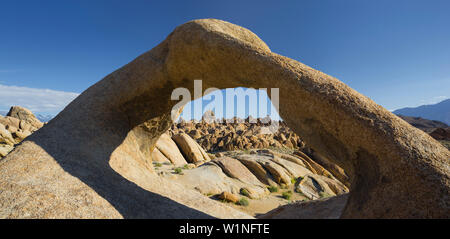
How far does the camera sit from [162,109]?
732 centimetres

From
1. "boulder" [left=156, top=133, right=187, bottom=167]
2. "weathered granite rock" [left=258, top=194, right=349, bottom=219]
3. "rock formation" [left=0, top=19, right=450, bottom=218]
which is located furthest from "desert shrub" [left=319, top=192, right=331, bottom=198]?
"rock formation" [left=0, top=19, right=450, bottom=218]

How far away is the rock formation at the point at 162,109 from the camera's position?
2912 millimetres

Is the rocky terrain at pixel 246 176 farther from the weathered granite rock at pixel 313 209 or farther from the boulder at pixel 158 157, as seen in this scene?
the weathered granite rock at pixel 313 209

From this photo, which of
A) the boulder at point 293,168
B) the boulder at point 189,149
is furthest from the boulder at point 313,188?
the boulder at point 189,149

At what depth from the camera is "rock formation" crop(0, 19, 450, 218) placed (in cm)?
291

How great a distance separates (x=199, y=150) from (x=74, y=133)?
17547mm

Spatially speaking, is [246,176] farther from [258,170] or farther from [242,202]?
[242,202]

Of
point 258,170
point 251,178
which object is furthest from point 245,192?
point 258,170

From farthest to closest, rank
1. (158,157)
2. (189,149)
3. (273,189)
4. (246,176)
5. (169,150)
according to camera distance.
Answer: (189,149) → (169,150) → (158,157) → (246,176) → (273,189)

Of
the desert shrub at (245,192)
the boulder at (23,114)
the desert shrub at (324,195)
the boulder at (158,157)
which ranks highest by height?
the boulder at (23,114)

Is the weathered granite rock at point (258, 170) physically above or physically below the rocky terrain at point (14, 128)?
below

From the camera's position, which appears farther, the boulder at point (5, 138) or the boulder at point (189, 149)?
the boulder at point (5, 138)

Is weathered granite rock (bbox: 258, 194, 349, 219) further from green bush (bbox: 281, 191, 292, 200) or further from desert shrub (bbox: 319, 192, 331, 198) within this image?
desert shrub (bbox: 319, 192, 331, 198)

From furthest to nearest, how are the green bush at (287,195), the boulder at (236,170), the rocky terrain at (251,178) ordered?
the boulder at (236,170)
the green bush at (287,195)
the rocky terrain at (251,178)
